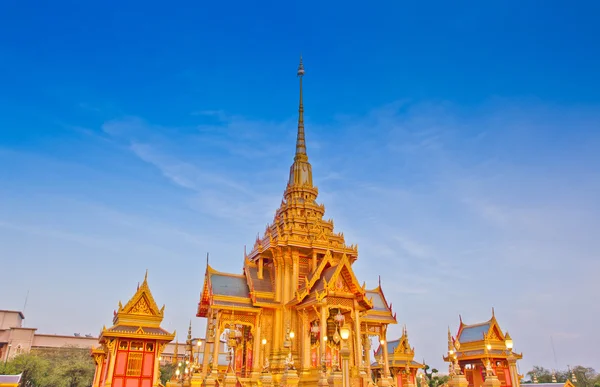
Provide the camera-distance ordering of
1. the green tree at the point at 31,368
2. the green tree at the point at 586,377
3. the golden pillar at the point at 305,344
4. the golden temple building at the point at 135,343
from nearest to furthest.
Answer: the golden temple building at the point at 135,343 → the golden pillar at the point at 305,344 → the green tree at the point at 31,368 → the green tree at the point at 586,377

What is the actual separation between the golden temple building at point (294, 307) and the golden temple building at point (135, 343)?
3.27 meters

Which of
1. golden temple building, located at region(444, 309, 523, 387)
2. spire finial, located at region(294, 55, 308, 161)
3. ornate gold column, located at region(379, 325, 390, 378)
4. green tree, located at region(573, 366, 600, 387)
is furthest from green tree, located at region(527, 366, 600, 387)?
spire finial, located at region(294, 55, 308, 161)

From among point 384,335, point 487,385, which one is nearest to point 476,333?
point 384,335

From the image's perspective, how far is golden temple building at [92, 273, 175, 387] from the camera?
83.5 ft

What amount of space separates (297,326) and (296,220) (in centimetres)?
861

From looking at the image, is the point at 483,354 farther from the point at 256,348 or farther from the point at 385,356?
the point at 256,348

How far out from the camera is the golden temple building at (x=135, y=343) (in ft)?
83.5

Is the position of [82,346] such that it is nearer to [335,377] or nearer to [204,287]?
[204,287]

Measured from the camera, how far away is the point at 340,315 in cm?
2586

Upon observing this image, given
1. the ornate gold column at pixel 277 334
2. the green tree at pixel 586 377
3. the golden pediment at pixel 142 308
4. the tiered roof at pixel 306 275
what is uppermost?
the tiered roof at pixel 306 275

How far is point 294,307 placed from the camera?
28.7 metres

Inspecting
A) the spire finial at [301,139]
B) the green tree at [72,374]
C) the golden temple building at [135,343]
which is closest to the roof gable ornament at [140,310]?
the golden temple building at [135,343]

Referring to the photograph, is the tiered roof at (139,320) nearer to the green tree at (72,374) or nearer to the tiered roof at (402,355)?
the tiered roof at (402,355)

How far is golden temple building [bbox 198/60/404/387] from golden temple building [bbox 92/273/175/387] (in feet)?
10.7
